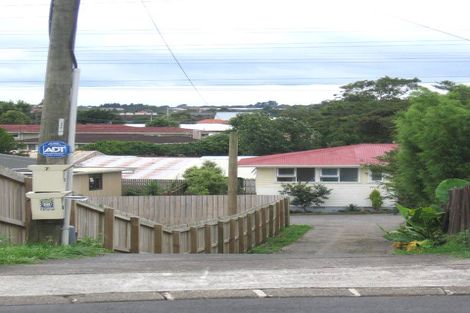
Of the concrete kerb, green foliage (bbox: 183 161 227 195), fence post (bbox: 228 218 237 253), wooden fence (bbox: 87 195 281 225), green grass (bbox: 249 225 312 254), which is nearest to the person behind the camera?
the concrete kerb

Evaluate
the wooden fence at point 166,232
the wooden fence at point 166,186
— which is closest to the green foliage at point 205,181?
→ the wooden fence at point 166,186

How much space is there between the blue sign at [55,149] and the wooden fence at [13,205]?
0.58m

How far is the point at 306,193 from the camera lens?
45000mm

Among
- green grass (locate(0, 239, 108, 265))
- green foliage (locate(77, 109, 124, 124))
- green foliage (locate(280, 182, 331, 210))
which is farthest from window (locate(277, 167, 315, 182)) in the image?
green foliage (locate(77, 109, 124, 124))

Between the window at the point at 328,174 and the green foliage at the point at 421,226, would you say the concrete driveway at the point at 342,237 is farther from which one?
the window at the point at 328,174

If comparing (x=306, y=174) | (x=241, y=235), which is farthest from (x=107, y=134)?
(x=241, y=235)

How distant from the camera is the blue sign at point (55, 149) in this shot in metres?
11.4

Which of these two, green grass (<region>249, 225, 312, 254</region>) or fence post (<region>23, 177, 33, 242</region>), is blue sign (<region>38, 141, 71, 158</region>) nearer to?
fence post (<region>23, 177, 33, 242</region>)

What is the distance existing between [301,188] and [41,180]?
1368 inches

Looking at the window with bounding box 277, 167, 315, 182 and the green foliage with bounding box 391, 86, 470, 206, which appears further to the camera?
the window with bounding box 277, 167, 315, 182

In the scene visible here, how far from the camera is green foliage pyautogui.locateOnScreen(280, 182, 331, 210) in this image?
148ft

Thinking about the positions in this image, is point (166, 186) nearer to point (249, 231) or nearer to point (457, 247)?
point (249, 231)

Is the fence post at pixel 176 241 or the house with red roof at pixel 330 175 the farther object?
the house with red roof at pixel 330 175

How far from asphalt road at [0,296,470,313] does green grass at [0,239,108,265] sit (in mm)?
2592
